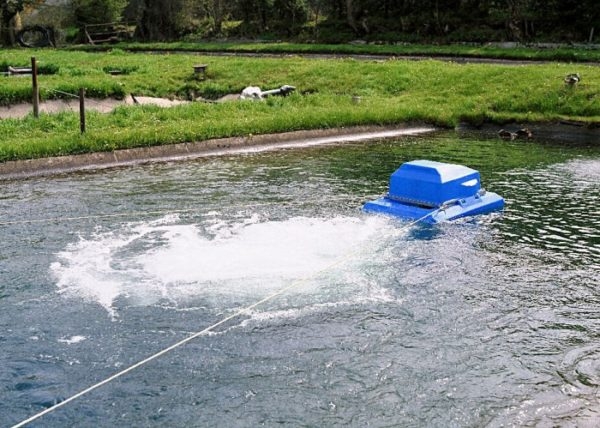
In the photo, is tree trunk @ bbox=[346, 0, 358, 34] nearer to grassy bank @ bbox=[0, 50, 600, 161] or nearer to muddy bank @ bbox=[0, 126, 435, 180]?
grassy bank @ bbox=[0, 50, 600, 161]

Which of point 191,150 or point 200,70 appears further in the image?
point 200,70

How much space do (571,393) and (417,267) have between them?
335 cm

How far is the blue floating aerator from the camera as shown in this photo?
38.4ft

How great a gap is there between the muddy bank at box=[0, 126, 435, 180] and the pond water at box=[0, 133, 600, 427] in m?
1.34

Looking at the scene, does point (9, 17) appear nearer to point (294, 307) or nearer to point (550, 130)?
point (550, 130)

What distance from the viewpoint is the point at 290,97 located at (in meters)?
23.9

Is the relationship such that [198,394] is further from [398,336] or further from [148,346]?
[398,336]

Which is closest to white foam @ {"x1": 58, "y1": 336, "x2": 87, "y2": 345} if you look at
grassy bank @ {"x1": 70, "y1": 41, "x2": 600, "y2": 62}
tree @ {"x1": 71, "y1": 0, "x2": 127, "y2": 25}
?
grassy bank @ {"x1": 70, "y1": 41, "x2": 600, "y2": 62}

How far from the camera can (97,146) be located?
16453 millimetres

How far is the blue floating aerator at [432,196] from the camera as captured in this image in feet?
38.4

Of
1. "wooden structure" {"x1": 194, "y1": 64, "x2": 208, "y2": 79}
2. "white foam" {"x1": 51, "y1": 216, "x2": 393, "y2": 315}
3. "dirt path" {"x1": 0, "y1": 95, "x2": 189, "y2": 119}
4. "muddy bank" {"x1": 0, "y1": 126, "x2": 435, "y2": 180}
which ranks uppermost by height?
"wooden structure" {"x1": 194, "y1": 64, "x2": 208, "y2": 79}

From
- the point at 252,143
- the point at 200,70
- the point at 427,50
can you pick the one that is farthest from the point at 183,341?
the point at 427,50

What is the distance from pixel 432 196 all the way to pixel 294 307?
428 cm

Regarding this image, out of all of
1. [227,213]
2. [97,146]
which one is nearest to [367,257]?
[227,213]
